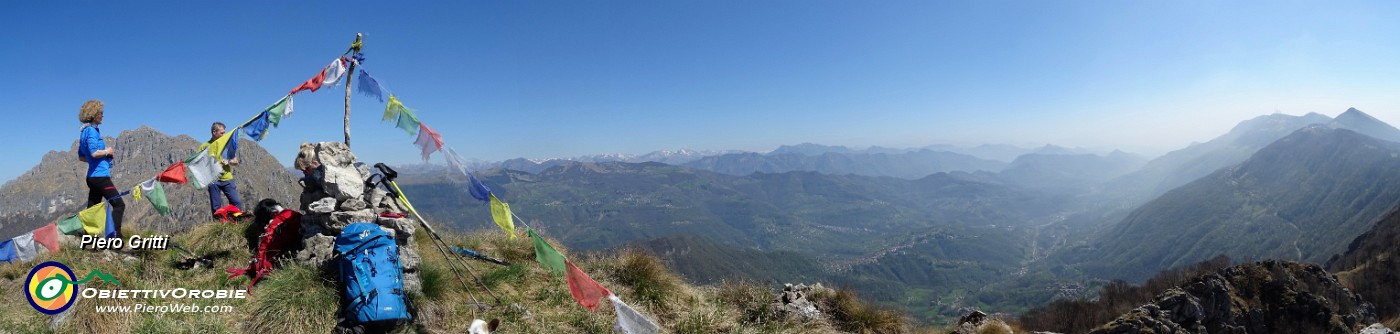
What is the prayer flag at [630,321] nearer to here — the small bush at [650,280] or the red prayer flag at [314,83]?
the small bush at [650,280]

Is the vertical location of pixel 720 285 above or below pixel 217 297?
below

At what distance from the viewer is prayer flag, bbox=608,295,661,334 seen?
7141 millimetres

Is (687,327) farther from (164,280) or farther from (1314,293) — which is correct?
(1314,293)

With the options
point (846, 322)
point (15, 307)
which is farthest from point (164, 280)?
point (846, 322)

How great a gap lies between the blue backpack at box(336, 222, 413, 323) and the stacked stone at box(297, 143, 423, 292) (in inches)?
17.0

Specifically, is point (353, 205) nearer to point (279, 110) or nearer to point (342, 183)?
point (342, 183)

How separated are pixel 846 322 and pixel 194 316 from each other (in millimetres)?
9635

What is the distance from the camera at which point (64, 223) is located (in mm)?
8734

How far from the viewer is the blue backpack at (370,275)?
6.02 meters

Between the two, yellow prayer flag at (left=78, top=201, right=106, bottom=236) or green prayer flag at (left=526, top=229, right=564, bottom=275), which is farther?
yellow prayer flag at (left=78, top=201, right=106, bottom=236)

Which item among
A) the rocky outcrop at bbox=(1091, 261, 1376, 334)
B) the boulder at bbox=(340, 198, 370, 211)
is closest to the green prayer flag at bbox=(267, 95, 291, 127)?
the boulder at bbox=(340, 198, 370, 211)

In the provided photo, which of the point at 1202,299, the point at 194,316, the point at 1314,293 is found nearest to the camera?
the point at 194,316

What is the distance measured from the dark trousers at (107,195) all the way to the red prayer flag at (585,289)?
8.37 m

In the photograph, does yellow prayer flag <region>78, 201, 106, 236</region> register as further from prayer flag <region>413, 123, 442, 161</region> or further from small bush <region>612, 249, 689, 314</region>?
small bush <region>612, 249, 689, 314</region>
